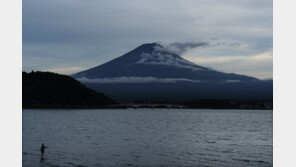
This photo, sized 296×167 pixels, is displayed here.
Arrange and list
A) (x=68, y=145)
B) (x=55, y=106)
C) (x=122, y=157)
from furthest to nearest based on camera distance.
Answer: (x=55, y=106)
(x=68, y=145)
(x=122, y=157)

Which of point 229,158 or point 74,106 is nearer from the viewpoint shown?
point 229,158

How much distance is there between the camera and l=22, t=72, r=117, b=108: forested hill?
183875 millimetres

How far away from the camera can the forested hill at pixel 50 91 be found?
183875 mm

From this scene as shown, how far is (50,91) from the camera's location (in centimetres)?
19025

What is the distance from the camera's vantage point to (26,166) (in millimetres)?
25703
